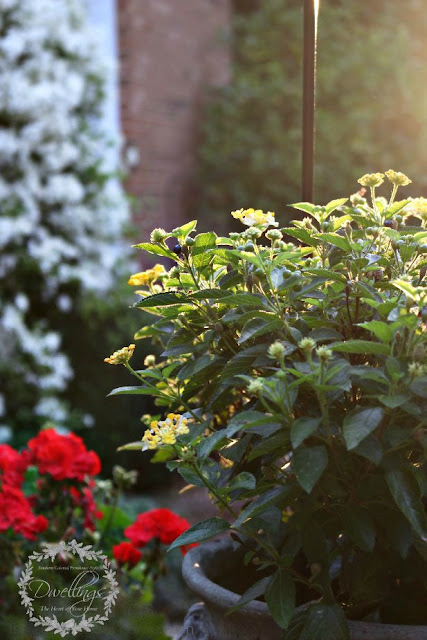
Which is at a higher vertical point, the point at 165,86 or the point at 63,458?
the point at 165,86

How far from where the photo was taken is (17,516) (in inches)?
54.8

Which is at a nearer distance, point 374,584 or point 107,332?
point 374,584

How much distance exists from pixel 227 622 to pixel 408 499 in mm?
290

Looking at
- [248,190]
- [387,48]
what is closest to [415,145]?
[387,48]

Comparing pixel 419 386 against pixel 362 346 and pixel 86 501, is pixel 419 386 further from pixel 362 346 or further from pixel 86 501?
pixel 86 501

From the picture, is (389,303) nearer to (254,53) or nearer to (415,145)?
(415,145)

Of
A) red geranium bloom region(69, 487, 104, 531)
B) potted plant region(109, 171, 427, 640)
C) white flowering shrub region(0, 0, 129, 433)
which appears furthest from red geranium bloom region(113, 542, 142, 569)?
white flowering shrub region(0, 0, 129, 433)

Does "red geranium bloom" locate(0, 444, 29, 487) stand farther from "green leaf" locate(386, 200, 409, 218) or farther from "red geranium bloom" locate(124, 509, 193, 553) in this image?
"green leaf" locate(386, 200, 409, 218)

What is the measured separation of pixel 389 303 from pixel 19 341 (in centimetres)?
305

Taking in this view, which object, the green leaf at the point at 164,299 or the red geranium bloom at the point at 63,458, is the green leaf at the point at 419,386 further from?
the red geranium bloom at the point at 63,458

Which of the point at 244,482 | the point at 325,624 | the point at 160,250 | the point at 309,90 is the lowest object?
the point at 325,624

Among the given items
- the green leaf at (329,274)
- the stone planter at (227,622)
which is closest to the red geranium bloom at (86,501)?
the stone planter at (227,622)

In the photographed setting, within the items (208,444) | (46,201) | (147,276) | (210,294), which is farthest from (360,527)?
(46,201)

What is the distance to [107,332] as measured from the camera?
Answer: 383 cm
